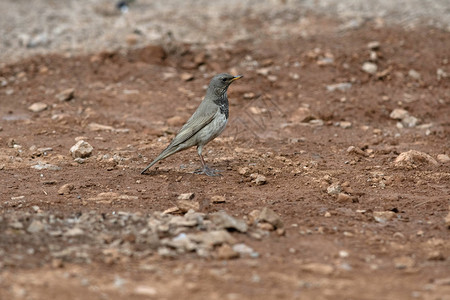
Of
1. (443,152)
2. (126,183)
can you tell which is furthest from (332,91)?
(126,183)

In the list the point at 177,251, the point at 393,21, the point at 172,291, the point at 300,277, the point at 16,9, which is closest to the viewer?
the point at 172,291

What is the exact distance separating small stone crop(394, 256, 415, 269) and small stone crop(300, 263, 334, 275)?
61cm

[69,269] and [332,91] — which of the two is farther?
[332,91]

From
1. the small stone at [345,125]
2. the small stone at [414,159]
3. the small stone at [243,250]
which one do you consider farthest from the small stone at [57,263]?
the small stone at [345,125]

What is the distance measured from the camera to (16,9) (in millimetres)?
16109

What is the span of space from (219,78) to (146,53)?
403 cm

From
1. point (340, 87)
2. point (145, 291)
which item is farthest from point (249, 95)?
point (145, 291)

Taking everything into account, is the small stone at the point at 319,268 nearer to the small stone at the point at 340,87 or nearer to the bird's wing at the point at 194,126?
the bird's wing at the point at 194,126

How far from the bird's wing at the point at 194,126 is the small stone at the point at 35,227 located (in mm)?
2650

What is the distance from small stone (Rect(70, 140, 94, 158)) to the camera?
8.62 m

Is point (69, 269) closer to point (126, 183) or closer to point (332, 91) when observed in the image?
point (126, 183)

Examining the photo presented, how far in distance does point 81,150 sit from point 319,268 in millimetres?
4465

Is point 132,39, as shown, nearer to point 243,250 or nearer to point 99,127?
point 99,127

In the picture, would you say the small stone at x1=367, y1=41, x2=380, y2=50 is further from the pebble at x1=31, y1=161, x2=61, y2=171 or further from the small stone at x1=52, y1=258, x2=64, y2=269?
the small stone at x1=52, y1=258, x2=64, y2=269
